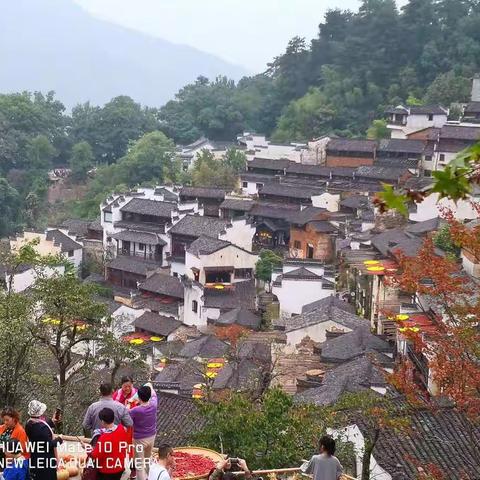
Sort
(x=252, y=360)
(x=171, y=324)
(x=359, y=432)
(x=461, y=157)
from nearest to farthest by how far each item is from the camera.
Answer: (x=461, y=157)
(x=359, y=432)
(x=252, y=360)
(x=171, y=324)

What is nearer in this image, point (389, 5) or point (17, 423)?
point (17, 423)

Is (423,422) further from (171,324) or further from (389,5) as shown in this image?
(389,5)

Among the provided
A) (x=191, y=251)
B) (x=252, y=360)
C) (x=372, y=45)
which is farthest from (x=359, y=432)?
(x=372, y=45)

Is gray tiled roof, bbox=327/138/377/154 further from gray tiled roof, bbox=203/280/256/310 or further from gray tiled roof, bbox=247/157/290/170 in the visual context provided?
gray tiled roof, bbox=203/280/256/310

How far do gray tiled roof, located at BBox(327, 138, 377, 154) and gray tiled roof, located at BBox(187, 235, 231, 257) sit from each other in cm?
1257

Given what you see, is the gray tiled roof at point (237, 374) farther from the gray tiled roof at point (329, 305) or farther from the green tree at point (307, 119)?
the green tree at point (307, 119)

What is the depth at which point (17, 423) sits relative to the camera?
7430 mm

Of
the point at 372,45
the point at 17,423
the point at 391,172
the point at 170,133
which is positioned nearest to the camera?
the point at 17,423

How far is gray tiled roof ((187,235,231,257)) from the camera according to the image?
1341 inches

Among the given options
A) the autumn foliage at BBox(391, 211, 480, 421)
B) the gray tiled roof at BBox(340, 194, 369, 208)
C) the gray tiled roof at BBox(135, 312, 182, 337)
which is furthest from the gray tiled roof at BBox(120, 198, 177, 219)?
the autumn foliage at BBox(391, 211, 480, 421)

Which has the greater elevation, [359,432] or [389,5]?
[389,5]

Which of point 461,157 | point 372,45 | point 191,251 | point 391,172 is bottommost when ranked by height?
point 191,251

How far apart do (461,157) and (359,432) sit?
1089 centimetres

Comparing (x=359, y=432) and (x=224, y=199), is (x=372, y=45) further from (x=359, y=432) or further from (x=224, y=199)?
(x=359, y=432)
